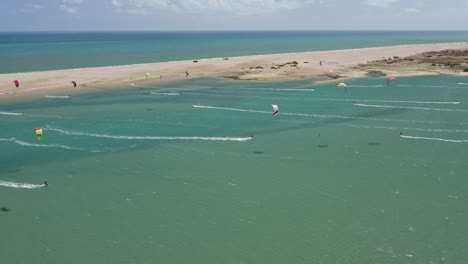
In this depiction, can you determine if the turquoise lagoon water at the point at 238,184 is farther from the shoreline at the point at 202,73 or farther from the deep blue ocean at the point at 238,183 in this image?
the shoreline at the point at 202,73

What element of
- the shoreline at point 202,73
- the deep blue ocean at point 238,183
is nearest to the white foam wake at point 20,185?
the deep blue ocean at point 238,183

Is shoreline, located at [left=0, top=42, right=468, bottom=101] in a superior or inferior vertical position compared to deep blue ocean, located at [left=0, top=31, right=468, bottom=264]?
superior

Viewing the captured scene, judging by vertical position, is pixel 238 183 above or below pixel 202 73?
below

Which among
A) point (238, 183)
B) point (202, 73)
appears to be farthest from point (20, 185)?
point (202, 73)

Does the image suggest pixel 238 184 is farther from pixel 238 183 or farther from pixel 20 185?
pixel 20 185

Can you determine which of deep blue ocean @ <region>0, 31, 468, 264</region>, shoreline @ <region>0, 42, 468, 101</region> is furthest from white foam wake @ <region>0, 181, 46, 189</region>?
shoreline @ <region>0, 42, 468, 101</region>

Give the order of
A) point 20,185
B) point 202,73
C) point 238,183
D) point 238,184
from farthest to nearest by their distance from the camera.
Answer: point 202,73 < point 20,185 < point 238,183 < point 238,184

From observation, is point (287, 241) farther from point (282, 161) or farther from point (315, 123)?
point (315, 123)

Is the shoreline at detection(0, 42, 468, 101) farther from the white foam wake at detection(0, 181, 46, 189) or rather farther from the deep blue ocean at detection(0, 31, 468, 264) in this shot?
the white foam wake at detection(0, 181, 46, 189)
